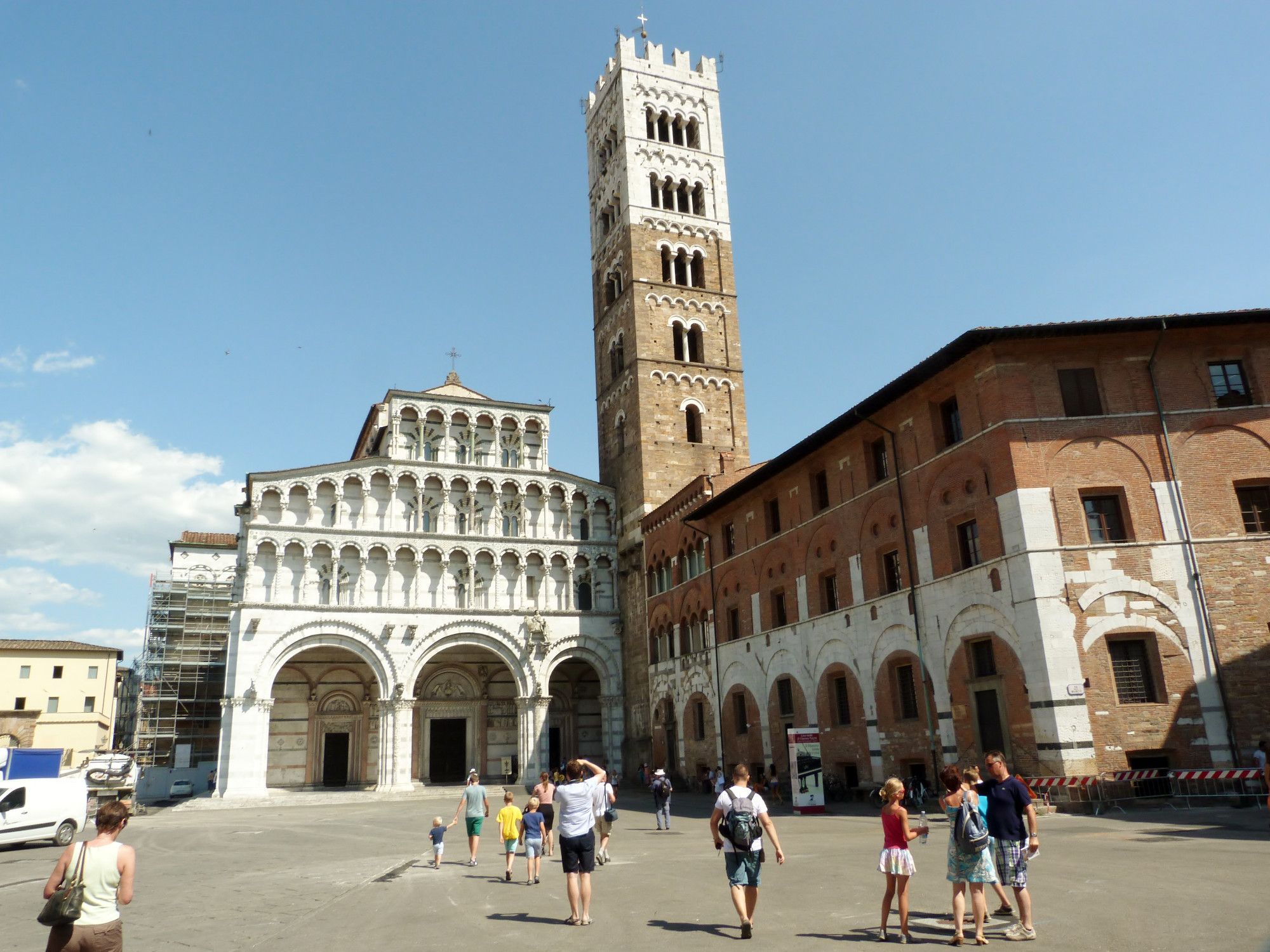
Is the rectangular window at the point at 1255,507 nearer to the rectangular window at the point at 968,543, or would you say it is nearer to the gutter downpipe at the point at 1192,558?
the gutter downpipe at the point at 1192,558

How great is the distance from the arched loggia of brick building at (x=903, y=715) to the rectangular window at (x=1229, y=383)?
31.7 feet

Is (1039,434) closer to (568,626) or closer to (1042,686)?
(1042,686)

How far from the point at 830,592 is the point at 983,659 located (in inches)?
283

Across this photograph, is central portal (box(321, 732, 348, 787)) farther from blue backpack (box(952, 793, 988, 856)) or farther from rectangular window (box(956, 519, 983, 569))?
blue backpack (box(952, 793, 988, 856))

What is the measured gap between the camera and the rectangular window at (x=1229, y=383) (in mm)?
21969

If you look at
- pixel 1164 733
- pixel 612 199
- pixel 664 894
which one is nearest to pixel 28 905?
pixel 664 894

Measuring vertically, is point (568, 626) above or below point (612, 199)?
below

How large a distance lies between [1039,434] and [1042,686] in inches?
226

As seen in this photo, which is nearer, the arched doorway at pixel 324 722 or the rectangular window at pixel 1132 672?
the rectangular window at pixel 1132 672

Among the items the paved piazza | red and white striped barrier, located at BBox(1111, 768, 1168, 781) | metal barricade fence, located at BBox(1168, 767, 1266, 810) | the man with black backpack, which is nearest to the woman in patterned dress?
the paved piazza

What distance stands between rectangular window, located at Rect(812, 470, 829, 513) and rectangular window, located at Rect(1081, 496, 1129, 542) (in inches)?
356

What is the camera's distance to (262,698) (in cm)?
3719

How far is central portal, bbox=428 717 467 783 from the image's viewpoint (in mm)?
43438

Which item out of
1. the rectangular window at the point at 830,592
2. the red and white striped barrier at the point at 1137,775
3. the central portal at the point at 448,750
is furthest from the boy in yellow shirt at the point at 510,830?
the central portal at the point at 448,750
